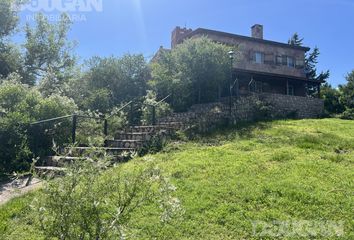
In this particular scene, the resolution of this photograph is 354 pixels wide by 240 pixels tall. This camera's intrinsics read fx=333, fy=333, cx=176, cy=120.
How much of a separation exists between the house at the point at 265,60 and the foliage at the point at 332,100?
190cm

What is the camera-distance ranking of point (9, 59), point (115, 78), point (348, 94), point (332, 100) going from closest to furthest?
1. point (9, 59)
2. point (115, 78)
3. point (332, 100)
4. point (348, 94)

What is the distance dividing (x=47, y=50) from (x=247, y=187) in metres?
21.6

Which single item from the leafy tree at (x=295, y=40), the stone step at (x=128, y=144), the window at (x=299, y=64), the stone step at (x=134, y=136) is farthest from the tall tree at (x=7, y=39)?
the leafy tree at (x=295, y=40)

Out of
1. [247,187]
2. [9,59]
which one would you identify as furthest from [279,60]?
[247,187]

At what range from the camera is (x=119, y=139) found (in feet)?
35.5

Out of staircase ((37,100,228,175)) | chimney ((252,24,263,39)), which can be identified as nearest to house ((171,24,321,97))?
chimney ((252,24,263,39))

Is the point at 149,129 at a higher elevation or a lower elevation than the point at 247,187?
higher

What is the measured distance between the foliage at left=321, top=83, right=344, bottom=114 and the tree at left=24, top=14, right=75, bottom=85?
2009 centimetres

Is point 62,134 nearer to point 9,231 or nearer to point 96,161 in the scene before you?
point 9,231

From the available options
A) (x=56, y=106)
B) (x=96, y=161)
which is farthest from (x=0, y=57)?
(x=96, y=161)

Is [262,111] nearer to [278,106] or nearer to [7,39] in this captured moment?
[278,106]

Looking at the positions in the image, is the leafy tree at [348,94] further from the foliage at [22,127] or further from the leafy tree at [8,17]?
the leafy tree at [8,17]

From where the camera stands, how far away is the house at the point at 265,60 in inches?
925

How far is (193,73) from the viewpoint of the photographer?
1698 centimetres
